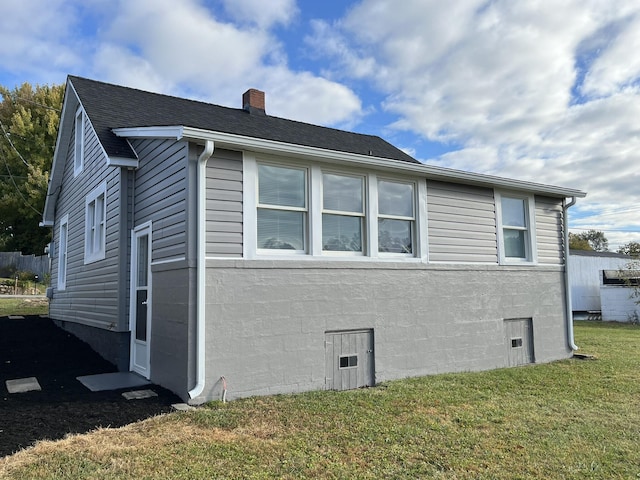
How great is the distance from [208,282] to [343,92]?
8972 millimetres

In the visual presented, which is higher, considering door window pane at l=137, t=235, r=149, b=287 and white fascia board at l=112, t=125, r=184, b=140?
white fascia board at l=112, t=125, r=184, b=140

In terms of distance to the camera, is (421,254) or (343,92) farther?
(343,92)

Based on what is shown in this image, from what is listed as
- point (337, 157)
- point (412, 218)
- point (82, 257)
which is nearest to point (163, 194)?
point (337, 157)

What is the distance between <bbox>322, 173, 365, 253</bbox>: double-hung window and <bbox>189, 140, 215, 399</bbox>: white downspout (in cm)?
184

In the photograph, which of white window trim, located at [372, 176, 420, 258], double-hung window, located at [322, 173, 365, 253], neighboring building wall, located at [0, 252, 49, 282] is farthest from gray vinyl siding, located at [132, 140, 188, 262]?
neighboring building wall, located at [0, 252, 49, 282]

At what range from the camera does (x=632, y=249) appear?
24.0 meters

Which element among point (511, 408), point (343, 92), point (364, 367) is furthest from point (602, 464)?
point (343, 92)

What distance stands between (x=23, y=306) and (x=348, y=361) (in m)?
14.6

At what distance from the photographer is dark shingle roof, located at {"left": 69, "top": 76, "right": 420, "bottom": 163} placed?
809 cm

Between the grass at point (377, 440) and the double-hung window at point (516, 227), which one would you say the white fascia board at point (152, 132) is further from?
the double-hung window at point (516, 227)

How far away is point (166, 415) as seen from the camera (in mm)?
4941

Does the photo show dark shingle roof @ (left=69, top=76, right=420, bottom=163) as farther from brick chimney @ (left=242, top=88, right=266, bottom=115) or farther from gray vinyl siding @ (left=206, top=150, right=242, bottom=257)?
gray vinyl siding @ (left=206, top=150, right=242, bottom=257)

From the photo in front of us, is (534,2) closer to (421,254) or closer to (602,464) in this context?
(421,254)

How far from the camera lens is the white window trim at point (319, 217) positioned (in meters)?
Result: 6.06
